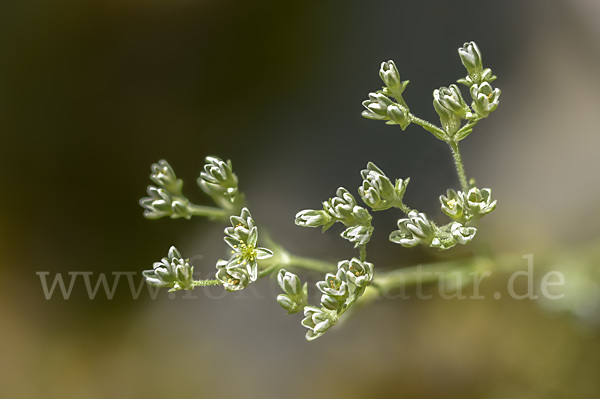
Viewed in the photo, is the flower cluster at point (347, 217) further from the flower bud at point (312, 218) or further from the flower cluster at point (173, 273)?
the flower cluster at point (173, 273)

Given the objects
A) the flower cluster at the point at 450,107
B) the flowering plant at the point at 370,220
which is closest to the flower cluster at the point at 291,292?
the flowering plant at the point at 370,220

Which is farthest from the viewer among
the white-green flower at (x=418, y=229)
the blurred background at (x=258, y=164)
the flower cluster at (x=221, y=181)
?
the blurred background at (x=258, y=164)

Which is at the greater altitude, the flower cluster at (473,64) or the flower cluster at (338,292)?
the flower cluster at (473,64)

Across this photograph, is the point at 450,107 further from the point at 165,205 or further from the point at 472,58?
the point at 165,205

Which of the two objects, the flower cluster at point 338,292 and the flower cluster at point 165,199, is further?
the flower cluster at point 165,199

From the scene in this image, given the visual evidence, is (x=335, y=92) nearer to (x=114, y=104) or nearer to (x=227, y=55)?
(x=227, y=55)

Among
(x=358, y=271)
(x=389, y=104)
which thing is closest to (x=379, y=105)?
(x=389, y=104)

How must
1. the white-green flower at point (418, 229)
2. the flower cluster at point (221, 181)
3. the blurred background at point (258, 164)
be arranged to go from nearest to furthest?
the white-green flower at point (418, 229) → the flower cluster at point (221, 181) → the blurred background at point (258, 164)
